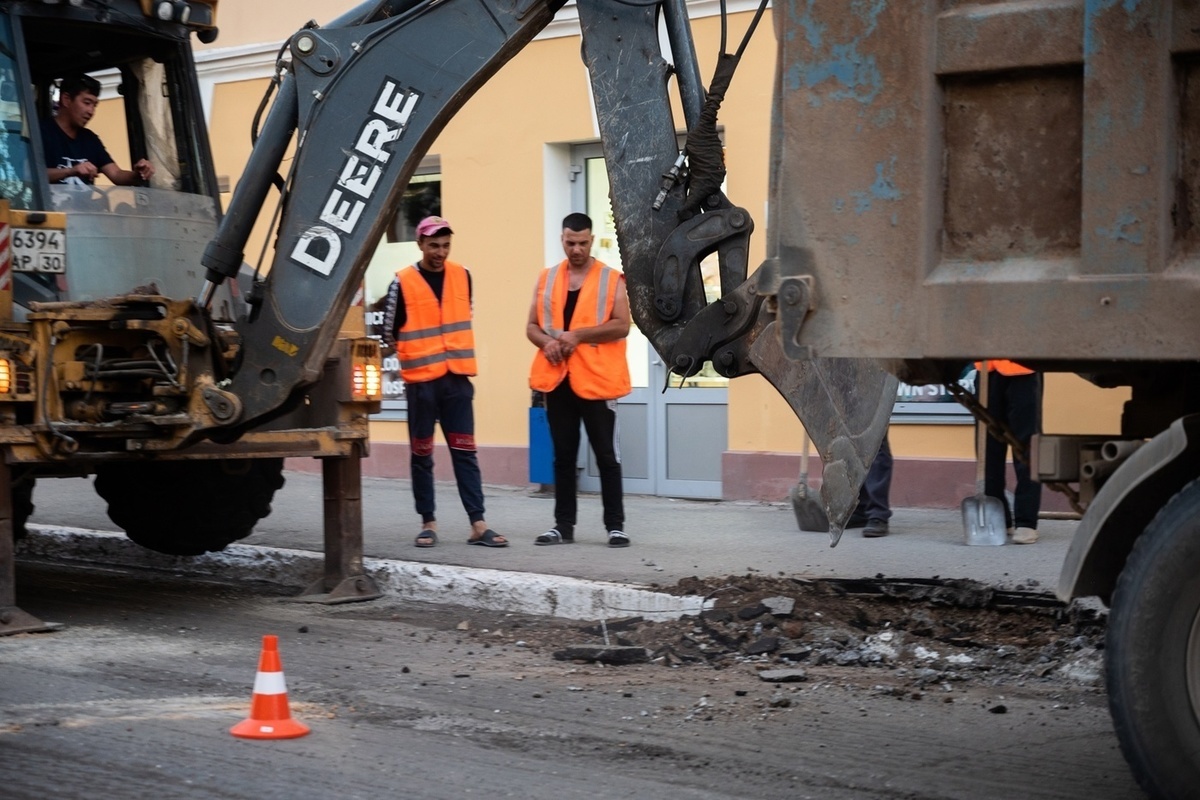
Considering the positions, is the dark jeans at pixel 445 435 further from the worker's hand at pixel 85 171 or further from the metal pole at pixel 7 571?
the metal pole at pixel 7 571

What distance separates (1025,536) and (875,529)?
848 millimetres

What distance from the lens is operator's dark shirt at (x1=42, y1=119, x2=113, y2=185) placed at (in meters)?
7.48

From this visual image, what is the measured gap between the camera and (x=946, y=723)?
16.8 ft

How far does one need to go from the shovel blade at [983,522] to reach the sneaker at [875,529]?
50 cm

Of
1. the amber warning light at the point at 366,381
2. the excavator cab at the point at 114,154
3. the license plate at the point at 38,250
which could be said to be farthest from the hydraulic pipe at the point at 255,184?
Result: the amber warning light at the point at 366,381

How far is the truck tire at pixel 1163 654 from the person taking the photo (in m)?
3.56

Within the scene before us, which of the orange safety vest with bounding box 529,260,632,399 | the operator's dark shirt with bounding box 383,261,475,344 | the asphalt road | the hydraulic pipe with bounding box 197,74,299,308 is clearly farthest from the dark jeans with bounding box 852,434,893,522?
the hydraulic pipe with bounding box 197,74,299,308

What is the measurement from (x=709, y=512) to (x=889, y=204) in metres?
6.76

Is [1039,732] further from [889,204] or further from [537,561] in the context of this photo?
[537,561]

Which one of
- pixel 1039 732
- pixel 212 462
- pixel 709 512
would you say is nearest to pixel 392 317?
pixel 212 462

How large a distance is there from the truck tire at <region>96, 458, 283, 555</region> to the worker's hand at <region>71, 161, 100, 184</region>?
152 cm

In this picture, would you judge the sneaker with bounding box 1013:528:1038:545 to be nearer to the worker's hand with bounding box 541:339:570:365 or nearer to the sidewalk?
the sidewalk

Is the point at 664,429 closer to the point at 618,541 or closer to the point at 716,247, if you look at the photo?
the point at 618,541

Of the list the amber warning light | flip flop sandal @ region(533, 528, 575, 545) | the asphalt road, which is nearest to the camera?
the asphalt road
